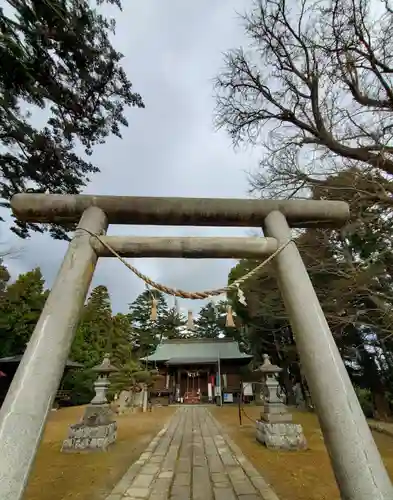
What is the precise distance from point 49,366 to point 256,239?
1.80 meters

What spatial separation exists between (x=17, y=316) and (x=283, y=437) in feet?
55.0

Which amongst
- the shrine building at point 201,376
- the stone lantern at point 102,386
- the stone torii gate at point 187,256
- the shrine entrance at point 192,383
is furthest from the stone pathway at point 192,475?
the shrine entrance at point 192,383

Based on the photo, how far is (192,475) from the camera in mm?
4961

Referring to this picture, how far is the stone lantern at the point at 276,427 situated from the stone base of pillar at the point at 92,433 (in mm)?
3918

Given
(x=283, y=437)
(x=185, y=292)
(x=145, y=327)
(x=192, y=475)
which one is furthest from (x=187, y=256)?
(x=145, y=327)

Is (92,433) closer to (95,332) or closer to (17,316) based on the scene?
(17,316)

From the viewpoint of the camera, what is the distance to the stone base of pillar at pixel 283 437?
699cm

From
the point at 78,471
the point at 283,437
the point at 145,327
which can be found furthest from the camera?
the point at 145,327

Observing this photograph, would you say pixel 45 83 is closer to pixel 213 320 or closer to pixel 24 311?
pixel 24 311

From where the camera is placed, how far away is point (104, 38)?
5832 mm

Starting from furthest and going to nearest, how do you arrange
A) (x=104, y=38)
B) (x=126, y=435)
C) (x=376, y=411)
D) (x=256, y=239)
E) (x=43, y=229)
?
(x=376, y=411) → (x=126, y=435) → (x=43, y=229) → (x=104, y=38) → (x=256, y=239)

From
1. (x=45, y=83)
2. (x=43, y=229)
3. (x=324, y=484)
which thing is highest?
(x=45, y=83)

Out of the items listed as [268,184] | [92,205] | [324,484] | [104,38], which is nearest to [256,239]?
[92,205]

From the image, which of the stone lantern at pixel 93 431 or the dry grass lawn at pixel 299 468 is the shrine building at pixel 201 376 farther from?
the stone lantern at pixel 93 431
